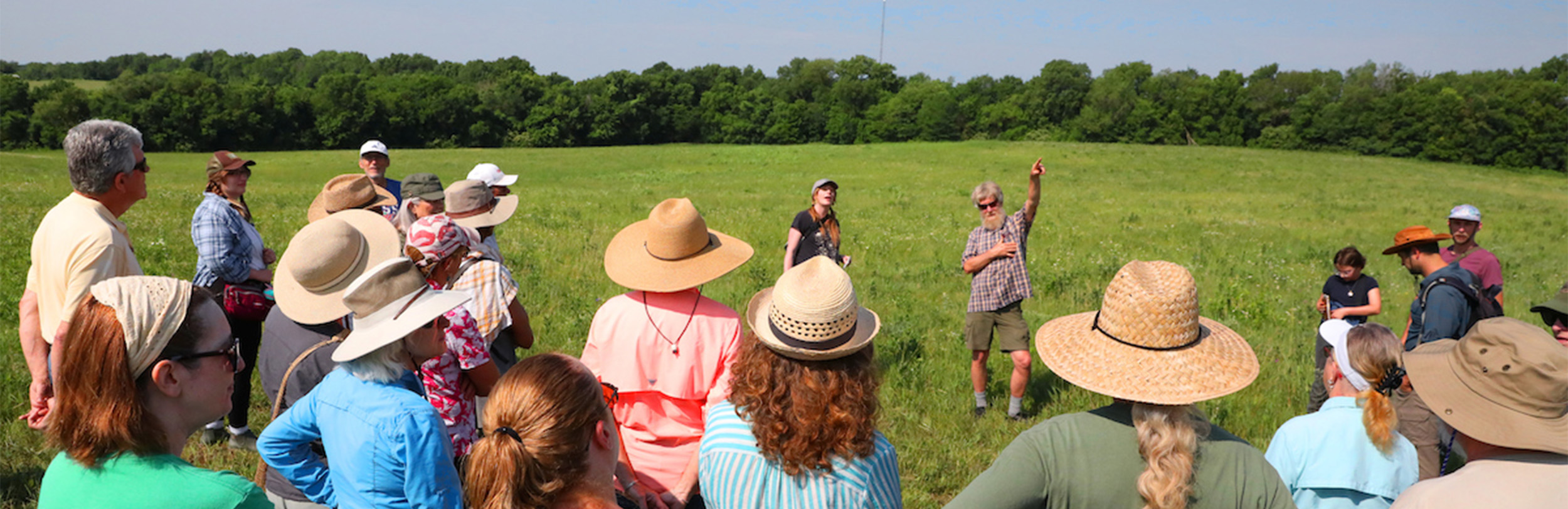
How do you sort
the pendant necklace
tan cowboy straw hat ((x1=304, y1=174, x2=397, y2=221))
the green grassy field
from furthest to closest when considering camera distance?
the green grassy field
tan cowboy straw hat ((x1=304, y1=174, x2=397, y2=221))
the pendant necklace

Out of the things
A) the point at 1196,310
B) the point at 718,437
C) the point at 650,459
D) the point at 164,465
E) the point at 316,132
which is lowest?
the point at 316,132

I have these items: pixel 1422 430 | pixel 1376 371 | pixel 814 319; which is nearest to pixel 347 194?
pixel 814 319

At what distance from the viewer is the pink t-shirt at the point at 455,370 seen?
141 inches

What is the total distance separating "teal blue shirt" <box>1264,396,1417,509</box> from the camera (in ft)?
11.6

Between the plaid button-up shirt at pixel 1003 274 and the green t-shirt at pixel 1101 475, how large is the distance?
14.9 ft

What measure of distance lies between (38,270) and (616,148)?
5222cm

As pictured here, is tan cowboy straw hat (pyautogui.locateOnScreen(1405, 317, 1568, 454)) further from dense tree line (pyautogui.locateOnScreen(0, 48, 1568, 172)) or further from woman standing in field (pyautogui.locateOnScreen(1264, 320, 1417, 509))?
dense tree line (pyautogui.locateOnScreen(0, 48, 1568, 172))

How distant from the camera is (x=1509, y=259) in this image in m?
17.4

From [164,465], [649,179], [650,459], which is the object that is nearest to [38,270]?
[164,465]

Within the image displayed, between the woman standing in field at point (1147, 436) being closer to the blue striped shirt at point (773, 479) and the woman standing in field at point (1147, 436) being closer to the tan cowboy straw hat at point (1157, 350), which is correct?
the tan cowboy straw hat at point (1157, 350)

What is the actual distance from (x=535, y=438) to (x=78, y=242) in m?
3.15

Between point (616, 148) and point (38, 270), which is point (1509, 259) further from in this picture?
point (616, 148)

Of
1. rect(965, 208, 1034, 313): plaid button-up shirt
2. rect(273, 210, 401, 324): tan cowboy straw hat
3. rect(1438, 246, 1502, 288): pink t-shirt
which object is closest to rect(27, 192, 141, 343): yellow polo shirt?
rect(273, 210, 401, 324): tan cowboy straw hat

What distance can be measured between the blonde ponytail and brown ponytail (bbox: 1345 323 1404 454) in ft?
5.62
